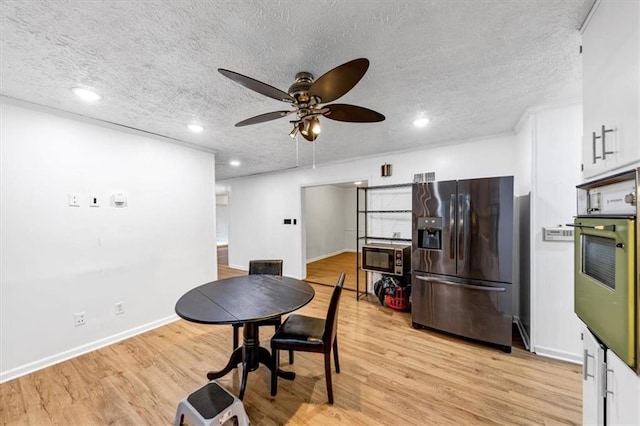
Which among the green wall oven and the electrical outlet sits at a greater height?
the green wall oven

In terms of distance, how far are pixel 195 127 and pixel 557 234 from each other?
3.81m

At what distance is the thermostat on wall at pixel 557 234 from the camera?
223cm

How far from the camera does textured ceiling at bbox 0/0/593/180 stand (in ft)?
3.95

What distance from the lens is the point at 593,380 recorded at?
1204 millimetres

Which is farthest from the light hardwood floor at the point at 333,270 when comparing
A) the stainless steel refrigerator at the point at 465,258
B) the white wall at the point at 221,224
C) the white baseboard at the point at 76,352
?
the white wall at the point at 221,224

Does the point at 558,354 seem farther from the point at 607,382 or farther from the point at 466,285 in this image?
the point at 607,382

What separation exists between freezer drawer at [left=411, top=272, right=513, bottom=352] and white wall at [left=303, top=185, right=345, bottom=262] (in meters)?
3.84

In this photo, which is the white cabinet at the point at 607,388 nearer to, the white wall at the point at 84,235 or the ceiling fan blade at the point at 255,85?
the ceiling fan blade at the point at 255,85

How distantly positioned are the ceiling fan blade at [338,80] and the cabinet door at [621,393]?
161cm

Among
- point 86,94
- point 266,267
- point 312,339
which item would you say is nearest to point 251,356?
point 312,339

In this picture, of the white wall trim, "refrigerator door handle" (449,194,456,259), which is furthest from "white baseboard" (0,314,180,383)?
"refrigerator door handle" (449,194,456,259)

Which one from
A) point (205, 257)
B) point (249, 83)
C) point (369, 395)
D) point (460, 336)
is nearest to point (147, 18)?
point (249, 83)

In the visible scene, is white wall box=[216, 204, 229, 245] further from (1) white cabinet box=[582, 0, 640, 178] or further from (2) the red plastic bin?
(1) white cabinet box=[582, 0, 640, 178]

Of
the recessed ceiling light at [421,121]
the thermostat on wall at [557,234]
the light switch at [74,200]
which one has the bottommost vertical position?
the thermostat on wall at [557,234]
